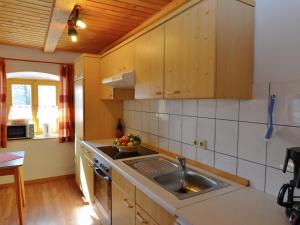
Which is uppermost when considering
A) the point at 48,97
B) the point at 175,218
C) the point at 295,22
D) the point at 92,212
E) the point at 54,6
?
the point at 54,6

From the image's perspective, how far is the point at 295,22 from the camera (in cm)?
114

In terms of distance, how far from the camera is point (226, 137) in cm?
151

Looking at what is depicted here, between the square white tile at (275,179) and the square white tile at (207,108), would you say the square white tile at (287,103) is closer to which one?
the square white tile at (275,179)

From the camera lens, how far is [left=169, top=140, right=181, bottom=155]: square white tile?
1992 millimetres

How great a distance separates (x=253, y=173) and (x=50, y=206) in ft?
8.41

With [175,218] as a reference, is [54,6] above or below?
above

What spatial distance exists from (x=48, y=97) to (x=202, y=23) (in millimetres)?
3381

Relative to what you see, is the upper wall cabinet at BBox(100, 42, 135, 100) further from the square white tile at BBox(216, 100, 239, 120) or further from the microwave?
the microwave

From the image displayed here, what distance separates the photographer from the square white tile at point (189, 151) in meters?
1.81

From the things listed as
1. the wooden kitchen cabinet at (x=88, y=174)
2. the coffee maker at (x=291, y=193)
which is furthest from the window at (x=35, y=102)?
the coffee maker at (x=291, y=193)

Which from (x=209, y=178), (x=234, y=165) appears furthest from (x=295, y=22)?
(x=209, y=178)

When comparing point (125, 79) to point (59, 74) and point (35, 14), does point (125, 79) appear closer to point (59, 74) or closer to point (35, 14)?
point (35, 14)

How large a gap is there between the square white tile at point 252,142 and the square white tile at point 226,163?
0.09 m

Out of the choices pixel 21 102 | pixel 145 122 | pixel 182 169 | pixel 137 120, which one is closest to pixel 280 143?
pixel 182 169
